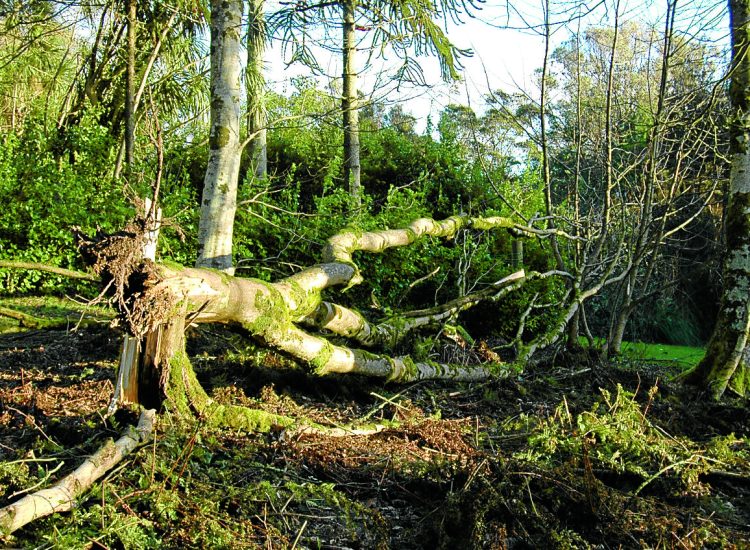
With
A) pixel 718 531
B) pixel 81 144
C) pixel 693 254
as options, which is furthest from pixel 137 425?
pixel 693 254

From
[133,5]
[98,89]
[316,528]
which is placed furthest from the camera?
[98,89]

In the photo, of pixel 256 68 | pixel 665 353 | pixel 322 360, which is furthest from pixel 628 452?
pixel 665 353

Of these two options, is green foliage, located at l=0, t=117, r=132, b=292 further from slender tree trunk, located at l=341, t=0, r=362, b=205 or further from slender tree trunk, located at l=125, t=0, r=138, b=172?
slender tree trunk, located at l=341, t=0, r=362, b=205

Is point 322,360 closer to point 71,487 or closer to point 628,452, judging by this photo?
point 628,452

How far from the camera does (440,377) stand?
638cm

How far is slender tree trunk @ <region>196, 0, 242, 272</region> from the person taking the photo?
229 inches

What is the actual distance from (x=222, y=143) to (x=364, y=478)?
11.5ft

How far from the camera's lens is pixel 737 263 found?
6.35 m

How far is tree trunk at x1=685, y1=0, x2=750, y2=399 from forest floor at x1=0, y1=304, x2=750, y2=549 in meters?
1.11

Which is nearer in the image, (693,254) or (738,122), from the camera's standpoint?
(738,122)

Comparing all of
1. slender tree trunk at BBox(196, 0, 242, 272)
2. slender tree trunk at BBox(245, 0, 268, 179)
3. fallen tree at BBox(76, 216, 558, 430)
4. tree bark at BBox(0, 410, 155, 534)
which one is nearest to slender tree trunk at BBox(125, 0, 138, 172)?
slender tree trunk at BBox(245, 0, 268, 179)

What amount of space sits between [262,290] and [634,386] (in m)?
4.44

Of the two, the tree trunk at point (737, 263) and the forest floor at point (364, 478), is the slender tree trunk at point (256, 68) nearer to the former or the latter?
the forest floor at point (364, 478)

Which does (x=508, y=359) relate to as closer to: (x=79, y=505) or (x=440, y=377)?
(x=440, y=377)
